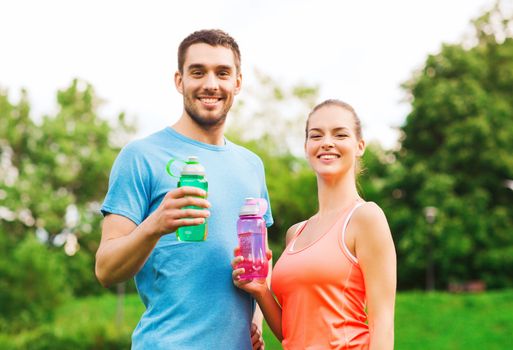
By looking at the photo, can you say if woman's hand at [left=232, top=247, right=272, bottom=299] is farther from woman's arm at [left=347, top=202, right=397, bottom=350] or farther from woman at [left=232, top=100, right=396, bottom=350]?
woman's arm at [left=347, top=202, right=397, bottom=350]

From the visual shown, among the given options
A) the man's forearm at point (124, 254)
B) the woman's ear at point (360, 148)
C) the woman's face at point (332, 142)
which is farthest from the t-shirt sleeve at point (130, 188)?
the woman's ear at point (360, 148)

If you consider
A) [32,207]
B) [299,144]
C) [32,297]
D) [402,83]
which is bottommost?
[32,297]

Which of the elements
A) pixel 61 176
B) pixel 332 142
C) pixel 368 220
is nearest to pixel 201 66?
pixel 332 142

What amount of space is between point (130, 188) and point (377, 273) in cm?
122

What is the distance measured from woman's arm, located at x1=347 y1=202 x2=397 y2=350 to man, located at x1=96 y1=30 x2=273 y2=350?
0.68 metres

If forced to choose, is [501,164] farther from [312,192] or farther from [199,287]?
[199,287]

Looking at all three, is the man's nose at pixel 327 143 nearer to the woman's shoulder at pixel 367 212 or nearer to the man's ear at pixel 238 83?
the woman's shoulder at pixel 367 212

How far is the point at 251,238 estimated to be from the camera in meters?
3.49

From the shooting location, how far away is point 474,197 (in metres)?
31.2

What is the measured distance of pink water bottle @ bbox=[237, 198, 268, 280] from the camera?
11.5ft

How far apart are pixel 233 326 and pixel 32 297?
2684cm

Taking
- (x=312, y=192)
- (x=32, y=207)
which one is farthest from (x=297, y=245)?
(x=32, y=207)

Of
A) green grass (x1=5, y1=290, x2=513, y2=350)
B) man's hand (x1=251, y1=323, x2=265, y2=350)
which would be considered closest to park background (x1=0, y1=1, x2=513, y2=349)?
green grass (x1=5, y1=290, x2=513, y2=350)

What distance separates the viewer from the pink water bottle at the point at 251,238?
3.49m
